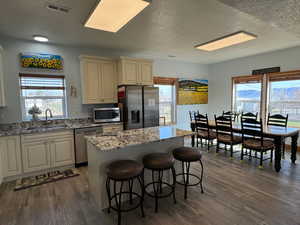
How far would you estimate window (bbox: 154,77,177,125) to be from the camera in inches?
221

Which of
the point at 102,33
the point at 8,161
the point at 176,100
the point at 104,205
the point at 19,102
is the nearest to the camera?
the point at 104,205

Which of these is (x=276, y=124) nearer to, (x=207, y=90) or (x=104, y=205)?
(x=207, y=90)

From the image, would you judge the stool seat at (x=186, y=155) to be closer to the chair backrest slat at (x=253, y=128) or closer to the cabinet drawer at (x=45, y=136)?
the chair backrest slat at (x=253, y=128)

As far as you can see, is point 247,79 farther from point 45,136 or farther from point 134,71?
point 45,136

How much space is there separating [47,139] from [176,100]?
397 centimetres

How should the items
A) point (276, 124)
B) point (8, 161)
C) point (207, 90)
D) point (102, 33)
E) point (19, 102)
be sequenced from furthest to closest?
point (207, 90)
point (276, 124)
point (19, 102)
point (102, 33)
point (8, 161)

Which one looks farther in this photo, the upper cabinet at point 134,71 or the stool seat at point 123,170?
the upper cabinet at point 134,71

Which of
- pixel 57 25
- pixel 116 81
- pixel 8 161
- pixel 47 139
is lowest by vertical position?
pixel 8 161

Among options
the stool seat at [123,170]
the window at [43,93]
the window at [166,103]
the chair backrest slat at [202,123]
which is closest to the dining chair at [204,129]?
the chair backrest slat at [202,123]

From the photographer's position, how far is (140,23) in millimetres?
2803

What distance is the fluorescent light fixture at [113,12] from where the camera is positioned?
6.63 feet

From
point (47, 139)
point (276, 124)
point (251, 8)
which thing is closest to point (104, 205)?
point (47, 139)

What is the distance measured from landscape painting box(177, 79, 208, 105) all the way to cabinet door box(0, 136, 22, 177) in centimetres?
455

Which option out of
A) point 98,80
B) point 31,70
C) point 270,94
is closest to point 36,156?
point 31,70
